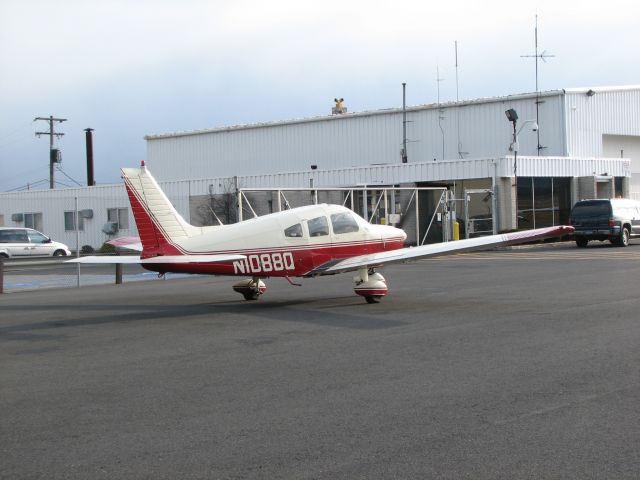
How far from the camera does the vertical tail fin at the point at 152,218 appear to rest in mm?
15523

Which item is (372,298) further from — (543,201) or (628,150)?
(628,150)

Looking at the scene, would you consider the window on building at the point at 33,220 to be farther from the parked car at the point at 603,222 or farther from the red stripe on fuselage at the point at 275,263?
the red stripe on fuselage at the point at 275,263

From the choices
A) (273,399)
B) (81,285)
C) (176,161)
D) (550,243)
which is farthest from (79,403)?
(176,161)

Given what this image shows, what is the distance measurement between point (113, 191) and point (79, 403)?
39670mm

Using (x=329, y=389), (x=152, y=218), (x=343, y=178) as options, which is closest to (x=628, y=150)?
(x=343, y=178)

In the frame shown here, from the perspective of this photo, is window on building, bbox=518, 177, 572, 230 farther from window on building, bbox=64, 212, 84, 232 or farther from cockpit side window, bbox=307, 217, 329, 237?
cockpit side window, bbox=307, 217, 329, 237

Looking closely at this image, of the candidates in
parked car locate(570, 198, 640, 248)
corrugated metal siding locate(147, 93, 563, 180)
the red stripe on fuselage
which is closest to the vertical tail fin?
the red stripe on fuselage

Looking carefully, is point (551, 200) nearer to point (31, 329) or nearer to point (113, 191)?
point (113, 191)

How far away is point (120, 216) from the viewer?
3950 cm

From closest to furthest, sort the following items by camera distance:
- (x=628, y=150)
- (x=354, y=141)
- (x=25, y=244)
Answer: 1. (x=25, y=244)
2. (x=354, y=141)
3. (x=628, y=150)

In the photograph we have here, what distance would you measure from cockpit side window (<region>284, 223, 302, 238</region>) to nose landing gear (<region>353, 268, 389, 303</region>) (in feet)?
4.51

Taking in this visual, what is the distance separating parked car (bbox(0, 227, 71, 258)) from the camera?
34.1 m

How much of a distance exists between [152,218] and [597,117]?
1633 inches

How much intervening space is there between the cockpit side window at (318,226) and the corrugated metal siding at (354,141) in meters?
35.8
